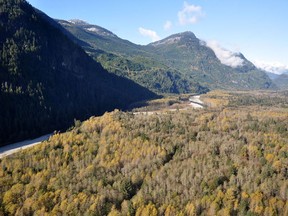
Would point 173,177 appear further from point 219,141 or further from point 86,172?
point 219,141

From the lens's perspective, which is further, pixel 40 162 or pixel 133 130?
pixel 133 130

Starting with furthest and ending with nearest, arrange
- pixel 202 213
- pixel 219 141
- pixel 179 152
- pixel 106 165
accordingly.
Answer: pixel 219 141 < pixel 179 152 < pixel 106 165 < pixel 202 213

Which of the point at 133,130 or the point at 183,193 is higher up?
the point at 133,130

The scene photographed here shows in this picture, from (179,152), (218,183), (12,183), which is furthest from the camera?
(179,152)

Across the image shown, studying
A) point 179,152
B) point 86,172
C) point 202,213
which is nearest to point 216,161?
point 179,152

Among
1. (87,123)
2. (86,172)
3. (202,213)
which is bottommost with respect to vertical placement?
(202,213)

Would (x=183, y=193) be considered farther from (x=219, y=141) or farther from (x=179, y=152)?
(x=219, y=141)

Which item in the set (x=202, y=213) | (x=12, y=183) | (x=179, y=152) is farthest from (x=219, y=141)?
(x=12, y=183)
